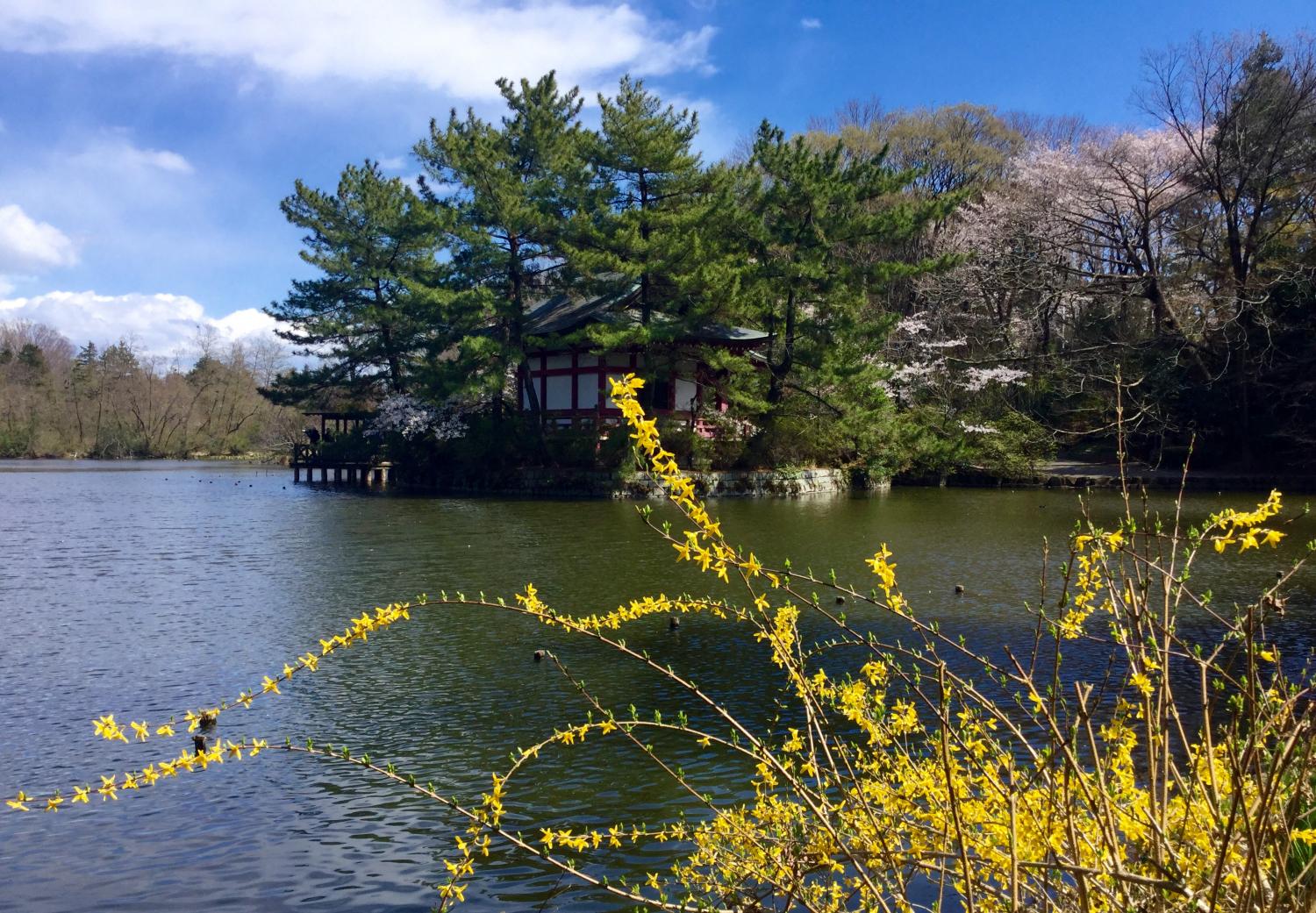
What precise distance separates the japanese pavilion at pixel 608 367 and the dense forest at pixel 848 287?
57 cm

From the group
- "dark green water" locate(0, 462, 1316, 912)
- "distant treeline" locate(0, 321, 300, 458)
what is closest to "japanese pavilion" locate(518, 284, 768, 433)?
"dark green water" locate(0, 462, 1316, 912)

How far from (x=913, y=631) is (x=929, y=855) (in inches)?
260

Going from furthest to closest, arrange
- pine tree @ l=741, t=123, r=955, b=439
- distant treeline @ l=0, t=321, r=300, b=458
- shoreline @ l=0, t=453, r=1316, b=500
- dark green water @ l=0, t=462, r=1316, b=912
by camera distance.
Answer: distant treeline @ l=0, t=321, r=300, b=458, shoreline @ l=0, t=453, r=1316, b=500, pine tree @ l=741, t=123, r=955, b=439, dark green water @ l=0, t=462, r=1316, b=912

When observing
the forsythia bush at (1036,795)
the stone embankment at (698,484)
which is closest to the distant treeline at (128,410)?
the stone embankment at (698,484)

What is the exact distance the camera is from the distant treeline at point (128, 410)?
5512 cm

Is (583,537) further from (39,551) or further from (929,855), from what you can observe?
(929,855)

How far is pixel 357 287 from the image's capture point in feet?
99.1

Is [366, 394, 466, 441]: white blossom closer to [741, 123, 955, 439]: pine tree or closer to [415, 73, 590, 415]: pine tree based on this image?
[415, 73, 590, 415]: pine tree

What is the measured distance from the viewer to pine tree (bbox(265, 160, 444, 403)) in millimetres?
29016

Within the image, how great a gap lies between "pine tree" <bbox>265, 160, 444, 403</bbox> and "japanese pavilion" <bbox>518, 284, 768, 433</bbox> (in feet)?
12.6

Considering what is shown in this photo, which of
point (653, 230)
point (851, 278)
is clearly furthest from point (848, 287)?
point (653, 230)

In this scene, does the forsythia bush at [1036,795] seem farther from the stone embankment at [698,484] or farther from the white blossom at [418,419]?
the white blossom at [418,419]

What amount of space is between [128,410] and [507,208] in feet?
144

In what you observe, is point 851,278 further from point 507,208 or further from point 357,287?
point 357,287
